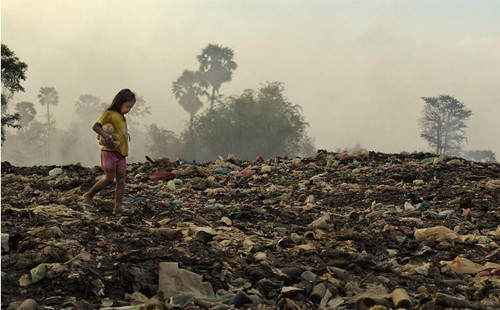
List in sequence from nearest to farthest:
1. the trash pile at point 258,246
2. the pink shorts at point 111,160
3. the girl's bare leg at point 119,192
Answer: the trash pile at point 258,246 → the pink shorts at point 111,160 → the girl's bare leg at point 119,192

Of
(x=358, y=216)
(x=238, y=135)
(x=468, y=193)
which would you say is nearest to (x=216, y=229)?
(x=358, y=216)

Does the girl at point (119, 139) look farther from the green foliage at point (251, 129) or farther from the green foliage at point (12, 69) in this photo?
the green foliage at point (251, 129)

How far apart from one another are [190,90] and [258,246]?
4305 cm

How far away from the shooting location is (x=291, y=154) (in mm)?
37750

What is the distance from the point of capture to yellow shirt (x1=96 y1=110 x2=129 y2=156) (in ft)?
21.6

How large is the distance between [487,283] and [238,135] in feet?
108

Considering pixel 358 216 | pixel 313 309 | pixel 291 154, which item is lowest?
pixel 313 309

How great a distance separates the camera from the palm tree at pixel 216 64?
4569cm

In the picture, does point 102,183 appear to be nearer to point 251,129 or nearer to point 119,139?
point 119,139

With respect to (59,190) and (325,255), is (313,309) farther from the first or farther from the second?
(59,190)

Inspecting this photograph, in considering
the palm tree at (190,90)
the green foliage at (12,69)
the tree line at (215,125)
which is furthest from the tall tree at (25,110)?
the green foliage at (12,69)

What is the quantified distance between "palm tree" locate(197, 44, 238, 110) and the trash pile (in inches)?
1415

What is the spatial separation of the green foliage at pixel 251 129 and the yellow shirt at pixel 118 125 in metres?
29.0

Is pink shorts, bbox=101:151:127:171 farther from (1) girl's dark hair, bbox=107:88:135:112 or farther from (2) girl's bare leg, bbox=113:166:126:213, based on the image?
(1) girl's dark hair, bbox=107:88:135:112
